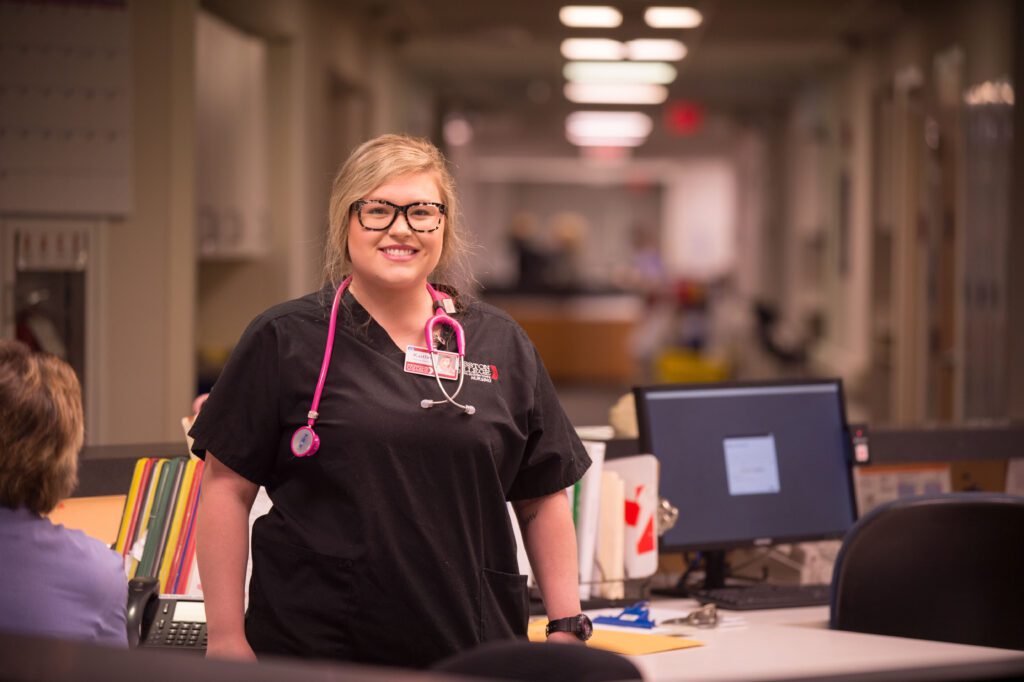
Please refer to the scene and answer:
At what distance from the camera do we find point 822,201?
11453mm

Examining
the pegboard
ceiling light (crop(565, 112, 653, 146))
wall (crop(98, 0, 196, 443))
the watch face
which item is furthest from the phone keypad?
ceiling light (crop(565, 112, 653, 146))

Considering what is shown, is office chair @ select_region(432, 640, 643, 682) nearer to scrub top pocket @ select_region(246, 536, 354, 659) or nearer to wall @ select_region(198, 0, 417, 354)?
scrub top pocket @ select_region(246, 536, 354, 659)

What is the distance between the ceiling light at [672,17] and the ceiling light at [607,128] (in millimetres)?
5430

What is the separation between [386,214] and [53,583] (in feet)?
2.57

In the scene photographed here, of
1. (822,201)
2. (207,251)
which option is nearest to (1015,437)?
(207,251)

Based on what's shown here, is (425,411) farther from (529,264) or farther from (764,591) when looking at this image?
(529,264)

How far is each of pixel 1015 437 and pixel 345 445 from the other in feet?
7.44

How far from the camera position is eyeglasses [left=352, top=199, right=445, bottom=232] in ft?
6.88

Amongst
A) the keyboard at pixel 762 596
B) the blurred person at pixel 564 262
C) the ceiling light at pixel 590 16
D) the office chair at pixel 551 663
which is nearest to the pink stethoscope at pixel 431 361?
the office chair at pixel 551 663

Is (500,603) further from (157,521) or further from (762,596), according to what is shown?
(762,596)

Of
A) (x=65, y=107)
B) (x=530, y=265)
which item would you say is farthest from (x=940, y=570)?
(x=530, y=265)

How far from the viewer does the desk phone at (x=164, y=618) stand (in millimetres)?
2393

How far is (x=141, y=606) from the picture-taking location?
2.38 metres

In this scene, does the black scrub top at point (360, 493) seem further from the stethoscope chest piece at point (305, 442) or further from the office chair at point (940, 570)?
the office chair at point (940, 570)
